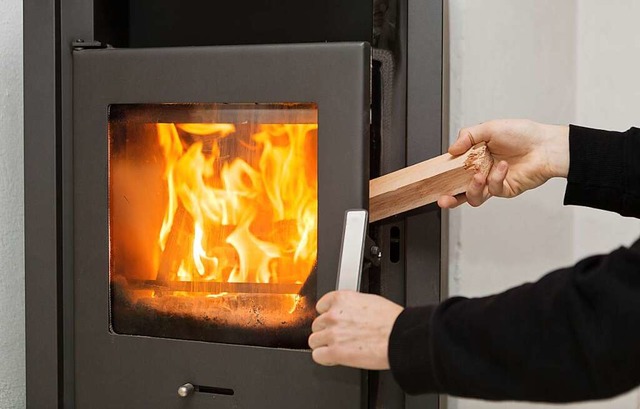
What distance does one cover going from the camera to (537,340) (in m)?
0.79

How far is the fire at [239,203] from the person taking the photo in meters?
1.18

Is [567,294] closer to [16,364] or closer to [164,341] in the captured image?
[164,341]

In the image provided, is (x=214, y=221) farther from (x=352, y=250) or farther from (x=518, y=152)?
(x=518, y=152)

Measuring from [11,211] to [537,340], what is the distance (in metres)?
0.97

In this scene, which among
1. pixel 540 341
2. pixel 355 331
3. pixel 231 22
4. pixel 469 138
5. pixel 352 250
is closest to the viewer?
pixel 540 341

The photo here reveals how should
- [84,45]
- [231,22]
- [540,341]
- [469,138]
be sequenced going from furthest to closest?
[231,22] → [84,45] → [469,138] → [540,341]

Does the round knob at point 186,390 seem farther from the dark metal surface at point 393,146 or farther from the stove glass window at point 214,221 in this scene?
Result: the dark metal surface at point 393,146

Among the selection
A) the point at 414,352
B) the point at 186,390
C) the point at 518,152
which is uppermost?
the point at 518,152

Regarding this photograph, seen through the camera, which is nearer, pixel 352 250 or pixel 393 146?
pixel 352 250

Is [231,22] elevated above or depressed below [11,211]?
above

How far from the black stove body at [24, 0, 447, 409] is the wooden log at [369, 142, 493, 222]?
7cm

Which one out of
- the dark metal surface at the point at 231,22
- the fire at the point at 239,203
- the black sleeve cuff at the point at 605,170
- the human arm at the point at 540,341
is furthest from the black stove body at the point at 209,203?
the human arm at the point at 540,341

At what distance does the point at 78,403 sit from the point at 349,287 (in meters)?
0.55

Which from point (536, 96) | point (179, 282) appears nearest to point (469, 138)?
point (536, 96)
